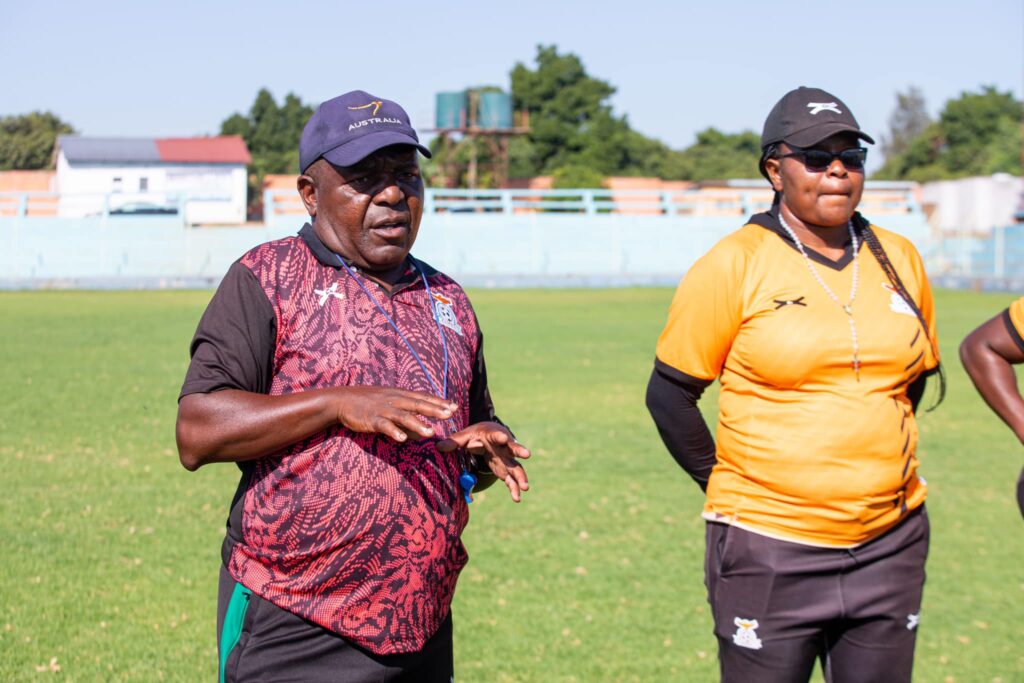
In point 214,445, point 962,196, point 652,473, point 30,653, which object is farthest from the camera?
point 962,196

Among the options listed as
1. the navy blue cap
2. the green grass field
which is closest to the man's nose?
the navy blue cap

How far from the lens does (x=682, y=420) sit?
3.43 metres

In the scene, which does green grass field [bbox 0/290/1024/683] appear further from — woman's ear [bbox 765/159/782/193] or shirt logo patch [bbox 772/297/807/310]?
woman's ear [bbox 765/159/782/193]

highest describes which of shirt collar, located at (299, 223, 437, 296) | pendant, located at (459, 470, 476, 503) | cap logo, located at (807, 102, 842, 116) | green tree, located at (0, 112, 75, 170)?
green tree, located at (0, 112, 75, 170)

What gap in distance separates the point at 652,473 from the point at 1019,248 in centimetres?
3051

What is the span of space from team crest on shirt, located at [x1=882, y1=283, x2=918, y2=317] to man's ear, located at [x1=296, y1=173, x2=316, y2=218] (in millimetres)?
1680

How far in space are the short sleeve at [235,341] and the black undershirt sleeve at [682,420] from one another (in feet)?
4.48

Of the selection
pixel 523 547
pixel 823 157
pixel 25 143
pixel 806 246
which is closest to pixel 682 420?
pixel 806 246

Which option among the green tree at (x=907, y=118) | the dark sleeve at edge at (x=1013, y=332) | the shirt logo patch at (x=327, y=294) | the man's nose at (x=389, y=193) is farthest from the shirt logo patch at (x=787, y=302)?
the green tree at (x=907, y=118)

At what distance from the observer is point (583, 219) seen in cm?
4012

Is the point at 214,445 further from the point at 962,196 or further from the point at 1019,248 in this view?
the point at 962,196

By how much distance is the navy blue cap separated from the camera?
8.35ft

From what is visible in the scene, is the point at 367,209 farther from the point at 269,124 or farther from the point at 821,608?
the point at 269,124

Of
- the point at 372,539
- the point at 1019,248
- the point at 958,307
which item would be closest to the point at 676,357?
the point at 372,539
